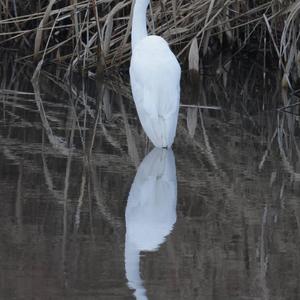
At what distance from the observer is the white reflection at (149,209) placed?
346 cm

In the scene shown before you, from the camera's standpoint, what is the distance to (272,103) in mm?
7410

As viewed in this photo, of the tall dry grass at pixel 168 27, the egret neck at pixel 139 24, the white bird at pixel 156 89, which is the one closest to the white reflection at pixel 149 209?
the white bird at pixel 156 89

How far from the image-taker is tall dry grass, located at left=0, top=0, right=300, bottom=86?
25.5 feet

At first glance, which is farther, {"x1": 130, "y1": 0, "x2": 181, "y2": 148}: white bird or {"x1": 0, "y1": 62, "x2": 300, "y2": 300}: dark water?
{"x1": 130, "y1": 0, "x2": 181, "y2": 148}: white bird

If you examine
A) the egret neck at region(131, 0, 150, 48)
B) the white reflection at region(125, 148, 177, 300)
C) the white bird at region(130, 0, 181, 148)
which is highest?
the egret neck at region(131, 0, 150, 48)

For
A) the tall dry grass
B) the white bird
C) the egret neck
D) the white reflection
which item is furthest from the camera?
the tall dry grass

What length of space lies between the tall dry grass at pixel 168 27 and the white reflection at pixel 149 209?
8.05 ft

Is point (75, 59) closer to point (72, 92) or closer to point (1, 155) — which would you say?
point (72, 92)

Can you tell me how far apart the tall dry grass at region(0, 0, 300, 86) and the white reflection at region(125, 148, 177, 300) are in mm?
2453

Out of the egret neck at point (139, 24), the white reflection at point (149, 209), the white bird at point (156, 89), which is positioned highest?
the egret neck at point (139, 24)

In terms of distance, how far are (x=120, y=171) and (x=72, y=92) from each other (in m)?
2.64

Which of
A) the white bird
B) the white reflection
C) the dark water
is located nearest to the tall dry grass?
the dark water

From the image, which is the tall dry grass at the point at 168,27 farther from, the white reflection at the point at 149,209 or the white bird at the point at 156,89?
the white reflection at the point at 149,209

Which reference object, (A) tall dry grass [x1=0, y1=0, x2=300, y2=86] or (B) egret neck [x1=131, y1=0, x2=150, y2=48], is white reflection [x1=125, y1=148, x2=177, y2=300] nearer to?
(B) egret neck [x1=131, y1=0, x2=150, y2=48]
